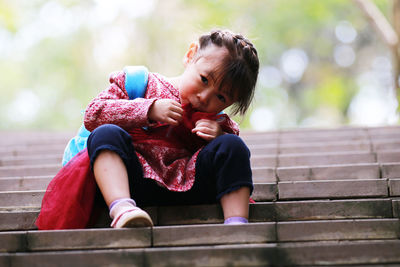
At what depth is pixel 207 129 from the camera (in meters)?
2.48

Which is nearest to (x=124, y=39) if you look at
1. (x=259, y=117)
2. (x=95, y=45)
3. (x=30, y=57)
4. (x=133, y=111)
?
(x=95, y=45)

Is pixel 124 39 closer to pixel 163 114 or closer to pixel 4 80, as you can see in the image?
pixel 4 80

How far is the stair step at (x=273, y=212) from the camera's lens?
2312 millimetres

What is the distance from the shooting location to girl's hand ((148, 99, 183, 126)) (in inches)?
94.7

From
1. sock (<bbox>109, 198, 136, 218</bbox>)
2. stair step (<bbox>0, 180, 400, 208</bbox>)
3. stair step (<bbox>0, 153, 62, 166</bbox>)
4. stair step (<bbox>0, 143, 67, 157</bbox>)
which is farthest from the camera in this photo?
stair step (<bbox>0, 143, 67, 157</bbox>)

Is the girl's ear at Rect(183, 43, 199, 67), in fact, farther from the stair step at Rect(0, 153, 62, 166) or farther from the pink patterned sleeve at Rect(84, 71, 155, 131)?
the stair step at Rect(0, 153, 62, 166)

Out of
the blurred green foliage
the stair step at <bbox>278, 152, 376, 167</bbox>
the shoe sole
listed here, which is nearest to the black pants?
the shoe sole

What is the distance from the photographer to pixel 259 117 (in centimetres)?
1525

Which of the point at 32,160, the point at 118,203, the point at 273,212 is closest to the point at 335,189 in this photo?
the point at 273,212

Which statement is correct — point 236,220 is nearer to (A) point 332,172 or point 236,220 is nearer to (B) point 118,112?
(B) point 118,112

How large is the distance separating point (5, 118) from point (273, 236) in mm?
16176

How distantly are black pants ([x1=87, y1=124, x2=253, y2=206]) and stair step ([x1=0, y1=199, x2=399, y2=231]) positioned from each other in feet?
0.23

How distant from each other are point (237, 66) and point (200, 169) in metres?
0.47

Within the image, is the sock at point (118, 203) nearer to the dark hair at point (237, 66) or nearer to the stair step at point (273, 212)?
the stair step at point (273, 212)
